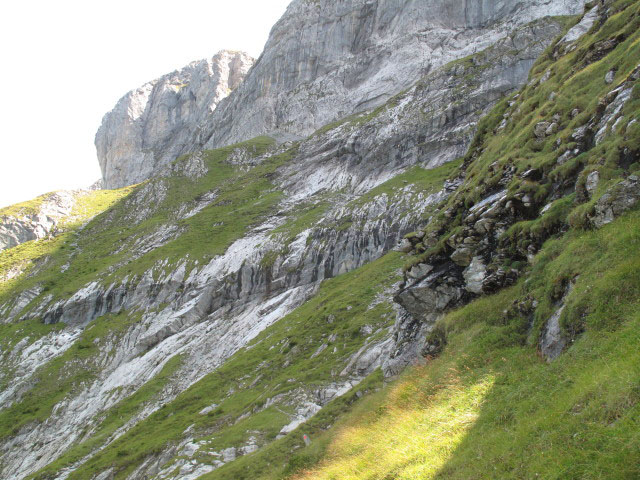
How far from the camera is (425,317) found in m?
23.5

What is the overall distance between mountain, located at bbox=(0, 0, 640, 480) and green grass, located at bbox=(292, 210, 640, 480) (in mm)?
75

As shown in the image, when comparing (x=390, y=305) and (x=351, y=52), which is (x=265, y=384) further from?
(x=351, y=52)

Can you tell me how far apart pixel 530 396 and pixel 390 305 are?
105 ft

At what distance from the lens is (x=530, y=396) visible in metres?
11.7

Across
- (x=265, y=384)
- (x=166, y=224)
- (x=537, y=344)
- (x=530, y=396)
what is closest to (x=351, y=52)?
(x=166, y=224)

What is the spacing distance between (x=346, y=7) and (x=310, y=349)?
6122 inches

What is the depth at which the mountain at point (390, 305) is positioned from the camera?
472 inches

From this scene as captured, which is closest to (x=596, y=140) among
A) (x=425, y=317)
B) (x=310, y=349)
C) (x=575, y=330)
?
(x=575, y=330)

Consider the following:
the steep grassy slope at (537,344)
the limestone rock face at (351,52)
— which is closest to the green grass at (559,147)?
the steep grassy slope at (537,344)

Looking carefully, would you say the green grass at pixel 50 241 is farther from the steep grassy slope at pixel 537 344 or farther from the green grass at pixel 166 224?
the steep grassy slope at pixel 537 344

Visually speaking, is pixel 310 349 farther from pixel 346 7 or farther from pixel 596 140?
pixel 346 7

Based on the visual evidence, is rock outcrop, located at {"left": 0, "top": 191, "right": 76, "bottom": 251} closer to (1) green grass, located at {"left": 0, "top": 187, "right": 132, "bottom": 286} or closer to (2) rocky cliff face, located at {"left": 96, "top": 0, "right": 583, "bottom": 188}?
(1) green grass, located at {"left": 0, "top": 187, "right": 132, "bottom": 286}

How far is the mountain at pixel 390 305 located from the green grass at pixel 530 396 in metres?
0.08

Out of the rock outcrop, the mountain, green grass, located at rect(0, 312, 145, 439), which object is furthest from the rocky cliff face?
green grass, located at rect(0, 312, 145, 439)
